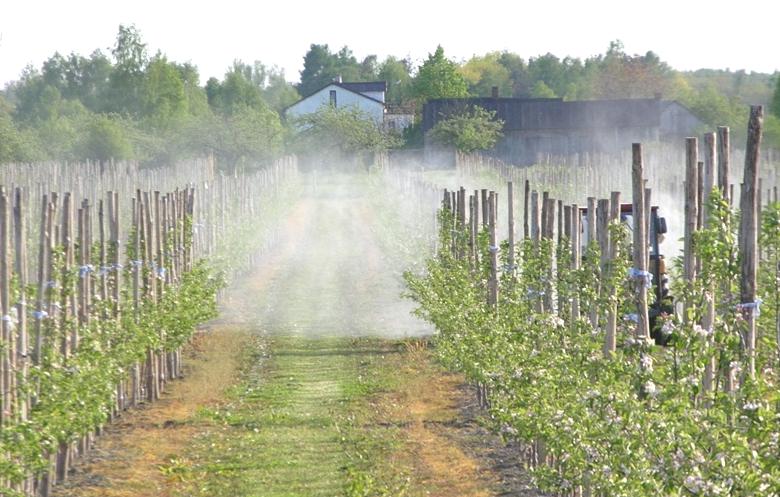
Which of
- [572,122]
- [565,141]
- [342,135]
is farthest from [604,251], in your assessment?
[342,135]

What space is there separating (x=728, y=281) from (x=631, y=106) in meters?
69.2

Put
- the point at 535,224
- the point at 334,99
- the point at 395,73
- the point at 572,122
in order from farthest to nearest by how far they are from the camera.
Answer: the point at 395,73 → the point at 334,99 → the point at 572,122 → the point at 535,224

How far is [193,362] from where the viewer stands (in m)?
20.6

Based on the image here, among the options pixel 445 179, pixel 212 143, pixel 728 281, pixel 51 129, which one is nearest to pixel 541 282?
pixel 728 281

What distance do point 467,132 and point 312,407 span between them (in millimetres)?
53549

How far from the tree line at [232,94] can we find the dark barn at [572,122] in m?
3.19

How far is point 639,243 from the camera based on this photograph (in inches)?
380

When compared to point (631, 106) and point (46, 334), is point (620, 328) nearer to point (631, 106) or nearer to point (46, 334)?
point (46, 334)

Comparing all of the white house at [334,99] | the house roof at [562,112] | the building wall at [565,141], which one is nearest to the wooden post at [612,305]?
the building wall at [565,141]

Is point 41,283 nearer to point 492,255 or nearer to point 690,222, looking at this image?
point 690,222

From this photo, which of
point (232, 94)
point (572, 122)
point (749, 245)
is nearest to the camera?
point (749, 245)

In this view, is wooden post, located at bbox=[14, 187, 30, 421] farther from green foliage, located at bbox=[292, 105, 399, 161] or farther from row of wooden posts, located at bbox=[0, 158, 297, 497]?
green foliage, located at bbox=[292, 105, 399, 161]

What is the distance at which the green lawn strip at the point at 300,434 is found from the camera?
12.8 m

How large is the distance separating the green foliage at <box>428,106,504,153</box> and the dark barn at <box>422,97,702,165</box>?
262cm
